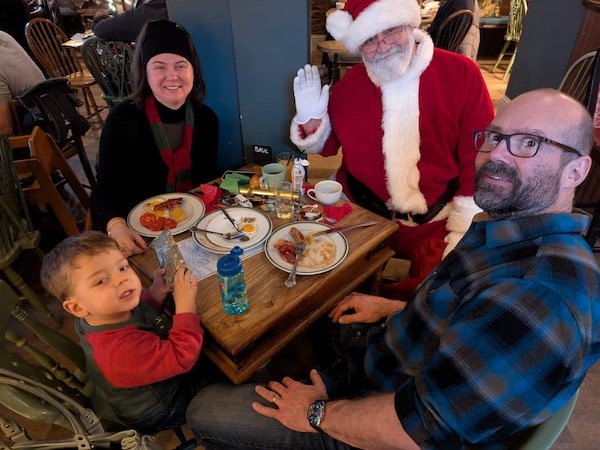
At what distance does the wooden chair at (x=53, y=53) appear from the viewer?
3.91m

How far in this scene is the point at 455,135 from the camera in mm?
1710

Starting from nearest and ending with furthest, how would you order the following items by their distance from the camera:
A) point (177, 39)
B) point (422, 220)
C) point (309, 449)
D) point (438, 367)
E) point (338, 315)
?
point (438, 367) < point (309, 449) < point (338, 315) < point (177, 39) < point (422, 220)

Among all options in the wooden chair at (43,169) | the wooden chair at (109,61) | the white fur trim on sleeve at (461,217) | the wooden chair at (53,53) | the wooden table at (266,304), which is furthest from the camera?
the wooden chair at (53,53)

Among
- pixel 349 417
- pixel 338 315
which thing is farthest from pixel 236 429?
pixel 338 315

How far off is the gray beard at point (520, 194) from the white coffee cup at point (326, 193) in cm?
63

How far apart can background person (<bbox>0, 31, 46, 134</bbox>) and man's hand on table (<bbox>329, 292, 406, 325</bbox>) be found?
8.25ft

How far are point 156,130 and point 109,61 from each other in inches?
75.1

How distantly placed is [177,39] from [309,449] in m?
1.63

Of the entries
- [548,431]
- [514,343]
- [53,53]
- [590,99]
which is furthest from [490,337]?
[53,53]

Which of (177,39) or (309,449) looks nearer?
(309,449)

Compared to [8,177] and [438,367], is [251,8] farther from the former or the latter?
[438,367]

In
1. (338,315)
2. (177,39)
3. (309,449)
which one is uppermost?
(177,39)

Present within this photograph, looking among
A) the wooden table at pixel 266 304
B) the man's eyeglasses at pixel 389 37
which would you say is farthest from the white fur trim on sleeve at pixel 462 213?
the man's eyeglasses at pixel 389 37

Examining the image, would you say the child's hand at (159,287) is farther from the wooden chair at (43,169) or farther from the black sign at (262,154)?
the black sign at (262,154)
